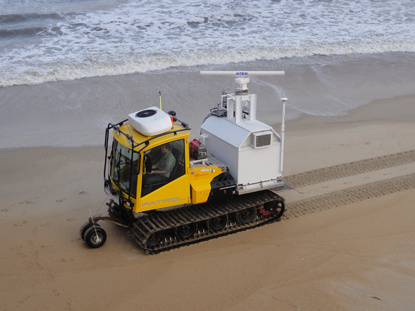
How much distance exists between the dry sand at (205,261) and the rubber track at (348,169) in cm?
31

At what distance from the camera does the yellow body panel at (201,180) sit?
745 cm

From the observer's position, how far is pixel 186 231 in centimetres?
751

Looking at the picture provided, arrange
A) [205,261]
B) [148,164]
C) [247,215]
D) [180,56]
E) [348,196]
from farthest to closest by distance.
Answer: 1. [180,56]
2. [348,196]
3. [247,215]
4. [205,261]
5. [148,164]

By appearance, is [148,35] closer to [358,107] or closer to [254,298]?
[358,107]

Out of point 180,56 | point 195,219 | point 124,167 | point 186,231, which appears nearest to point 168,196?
point 195,219

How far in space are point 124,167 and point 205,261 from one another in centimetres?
198

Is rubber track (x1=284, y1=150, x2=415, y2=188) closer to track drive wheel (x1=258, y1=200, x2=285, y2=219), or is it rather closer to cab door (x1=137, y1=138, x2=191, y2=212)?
track drive wheel (x1=258, y1=200, x2=285, y2=219)

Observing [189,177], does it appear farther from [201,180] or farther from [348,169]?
[348,169]

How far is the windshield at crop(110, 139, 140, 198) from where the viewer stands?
22.7 ft

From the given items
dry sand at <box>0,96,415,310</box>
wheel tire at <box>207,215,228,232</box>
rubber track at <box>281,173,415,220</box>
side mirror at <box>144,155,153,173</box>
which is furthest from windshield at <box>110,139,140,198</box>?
rubber track at <box>281,173,415,220</box>

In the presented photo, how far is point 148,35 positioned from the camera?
19734mm

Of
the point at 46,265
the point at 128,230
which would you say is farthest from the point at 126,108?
the point at 46,265

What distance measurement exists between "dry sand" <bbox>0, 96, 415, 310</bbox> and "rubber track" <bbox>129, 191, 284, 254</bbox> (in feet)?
0.54

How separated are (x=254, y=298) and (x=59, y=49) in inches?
575
